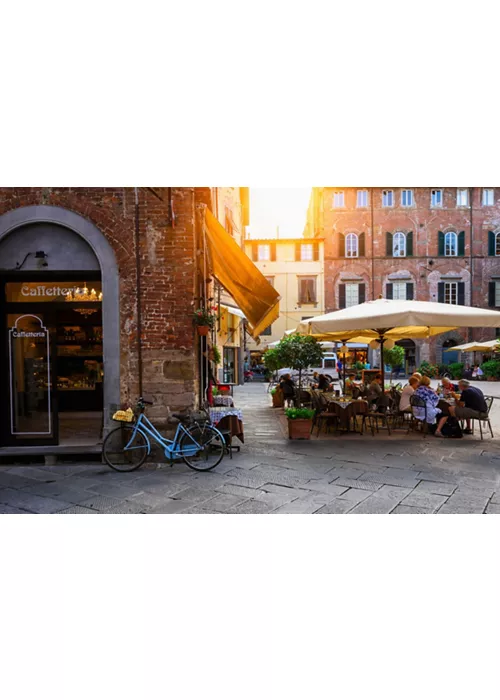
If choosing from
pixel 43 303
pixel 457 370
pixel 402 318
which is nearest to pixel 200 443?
pixel 43 303

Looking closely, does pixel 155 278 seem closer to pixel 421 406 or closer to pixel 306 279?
pixel 421 406

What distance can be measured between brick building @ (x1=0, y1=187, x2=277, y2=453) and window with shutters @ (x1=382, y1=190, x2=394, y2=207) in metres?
26.5

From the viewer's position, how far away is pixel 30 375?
21.9 ft

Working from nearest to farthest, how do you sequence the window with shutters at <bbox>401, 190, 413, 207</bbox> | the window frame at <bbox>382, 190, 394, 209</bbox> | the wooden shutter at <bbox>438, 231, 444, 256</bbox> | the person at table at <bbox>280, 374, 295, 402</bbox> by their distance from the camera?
the person at table at <bbox>280, 374, 295, 402</bbox>, the window with shutters at <bbox>401, 190, 413, 207</bbox>, the window frame at <bbox>382, 190, 394, 209</bbox>, the wooden shutter at <bbox>438, 231, 444, 256</bbox>

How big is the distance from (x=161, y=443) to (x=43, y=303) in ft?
8.56

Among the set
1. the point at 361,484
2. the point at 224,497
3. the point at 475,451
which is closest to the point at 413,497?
the point at 361,484

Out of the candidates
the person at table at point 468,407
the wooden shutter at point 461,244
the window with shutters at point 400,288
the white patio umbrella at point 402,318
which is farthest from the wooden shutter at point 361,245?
the person at table at point 468,407

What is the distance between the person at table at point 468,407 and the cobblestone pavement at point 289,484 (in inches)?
28.2

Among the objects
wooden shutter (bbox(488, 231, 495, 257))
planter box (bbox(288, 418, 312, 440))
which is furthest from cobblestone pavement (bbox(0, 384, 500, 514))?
wooden shutter (bbox(488, 231, 495, 257))

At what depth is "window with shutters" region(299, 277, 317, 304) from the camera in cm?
3138

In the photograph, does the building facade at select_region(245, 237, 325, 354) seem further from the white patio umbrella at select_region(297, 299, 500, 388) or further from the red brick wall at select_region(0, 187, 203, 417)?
the red brick wall at select_region(0, 187, 203, 417)

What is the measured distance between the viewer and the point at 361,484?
519cm

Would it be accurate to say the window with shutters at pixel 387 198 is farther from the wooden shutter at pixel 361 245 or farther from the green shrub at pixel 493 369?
the green shrub at pixel 493 369

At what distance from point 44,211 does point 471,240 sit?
29866mm
